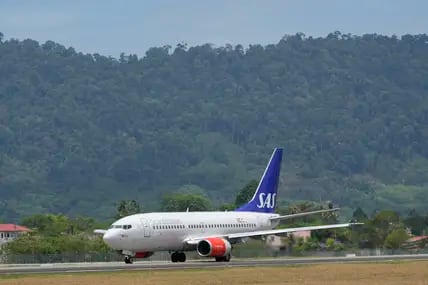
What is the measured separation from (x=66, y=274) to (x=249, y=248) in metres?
35.6

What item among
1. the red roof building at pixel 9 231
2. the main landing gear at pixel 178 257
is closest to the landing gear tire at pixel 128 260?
the main landing gear at pixel 178 257

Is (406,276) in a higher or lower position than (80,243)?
lower

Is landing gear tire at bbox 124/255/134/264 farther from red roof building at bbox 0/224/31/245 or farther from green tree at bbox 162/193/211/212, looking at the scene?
red roof building at bbox 0/224/31/245

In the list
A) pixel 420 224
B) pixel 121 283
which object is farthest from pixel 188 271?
pixel 420 224

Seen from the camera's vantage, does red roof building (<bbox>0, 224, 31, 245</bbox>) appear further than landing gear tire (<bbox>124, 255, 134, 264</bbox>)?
Yes

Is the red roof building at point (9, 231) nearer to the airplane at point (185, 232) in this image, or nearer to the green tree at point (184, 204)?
the green tree at point (184, 204)

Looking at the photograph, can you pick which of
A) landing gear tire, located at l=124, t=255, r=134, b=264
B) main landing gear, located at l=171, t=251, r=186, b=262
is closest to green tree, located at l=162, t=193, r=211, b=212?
main landing gear, located at l=171, t=251, r=186, b=262

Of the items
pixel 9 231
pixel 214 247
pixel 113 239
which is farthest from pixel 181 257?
pixel 9 231

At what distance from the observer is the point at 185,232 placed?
95.1 m

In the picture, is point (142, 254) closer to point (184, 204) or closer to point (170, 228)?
point (170, 228)

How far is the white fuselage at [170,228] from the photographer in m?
91.7

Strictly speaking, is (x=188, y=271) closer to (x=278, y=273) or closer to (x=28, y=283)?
(x=278, y=273)

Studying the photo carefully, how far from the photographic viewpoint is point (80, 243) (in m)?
126

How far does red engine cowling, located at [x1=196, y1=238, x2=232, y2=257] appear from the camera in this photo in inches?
3669
